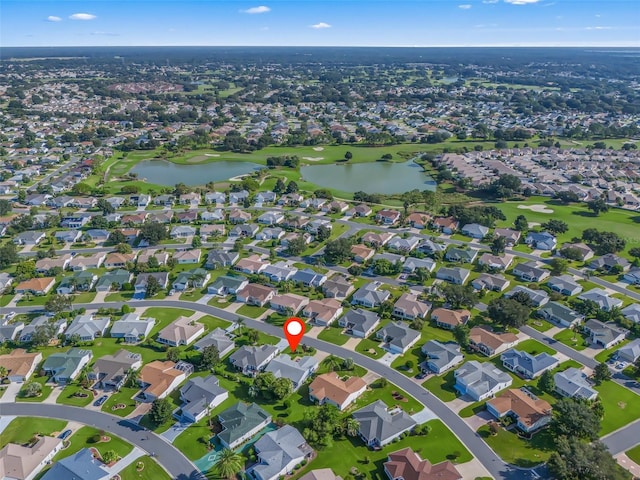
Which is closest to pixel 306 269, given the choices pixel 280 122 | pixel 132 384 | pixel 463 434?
pixel 132 384

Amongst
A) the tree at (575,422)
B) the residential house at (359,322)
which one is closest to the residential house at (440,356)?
the residential house at (359,322)

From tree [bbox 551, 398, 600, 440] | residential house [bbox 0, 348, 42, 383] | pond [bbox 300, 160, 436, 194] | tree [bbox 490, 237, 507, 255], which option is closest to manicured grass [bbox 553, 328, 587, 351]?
tree [bbox 551, 398, 600, 440]

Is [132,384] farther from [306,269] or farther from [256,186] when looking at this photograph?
[256,186]

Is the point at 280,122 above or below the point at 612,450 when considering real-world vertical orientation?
above

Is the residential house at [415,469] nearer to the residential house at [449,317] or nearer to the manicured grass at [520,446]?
the manicured grass at [520,446]

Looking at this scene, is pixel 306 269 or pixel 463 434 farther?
pixel 306 269

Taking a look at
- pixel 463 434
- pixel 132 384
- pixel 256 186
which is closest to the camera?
pixel 463 434

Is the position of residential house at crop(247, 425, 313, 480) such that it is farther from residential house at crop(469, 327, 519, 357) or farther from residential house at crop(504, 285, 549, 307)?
residential house at crop(504, 285, 549, 307)
